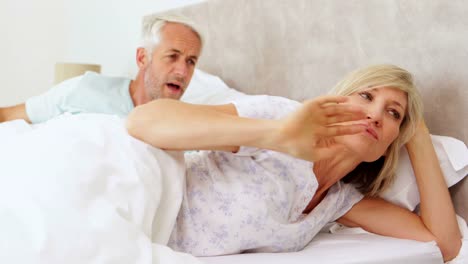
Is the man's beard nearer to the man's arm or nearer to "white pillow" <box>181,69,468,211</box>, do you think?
the man's arm

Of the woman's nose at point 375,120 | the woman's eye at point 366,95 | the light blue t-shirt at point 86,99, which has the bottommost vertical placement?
the light blue t-shirt at point 86,99

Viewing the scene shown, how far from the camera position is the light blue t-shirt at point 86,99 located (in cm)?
204

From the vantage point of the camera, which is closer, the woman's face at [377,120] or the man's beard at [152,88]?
the woman's face at [377,120]

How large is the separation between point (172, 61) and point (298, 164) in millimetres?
898

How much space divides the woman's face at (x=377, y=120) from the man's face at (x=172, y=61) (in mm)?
828

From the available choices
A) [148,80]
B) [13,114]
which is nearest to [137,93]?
[148,80]

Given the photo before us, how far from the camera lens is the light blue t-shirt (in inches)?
80.2

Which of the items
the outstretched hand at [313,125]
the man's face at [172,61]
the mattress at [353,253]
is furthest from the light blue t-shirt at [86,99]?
the outstretched hand at [313,125]

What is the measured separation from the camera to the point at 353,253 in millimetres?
1214

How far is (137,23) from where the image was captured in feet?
9.78

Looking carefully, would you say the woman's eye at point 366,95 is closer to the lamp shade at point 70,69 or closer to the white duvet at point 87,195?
the white duvet at point 87,195

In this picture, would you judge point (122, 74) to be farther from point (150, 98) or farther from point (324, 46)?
point (324, 46)

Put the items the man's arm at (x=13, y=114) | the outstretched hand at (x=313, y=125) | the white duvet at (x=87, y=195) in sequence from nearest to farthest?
the white duvet at (x=87, y=195) < the outstretched hand at (x=313, y=125) < the man's arm at (x=13, y=114)

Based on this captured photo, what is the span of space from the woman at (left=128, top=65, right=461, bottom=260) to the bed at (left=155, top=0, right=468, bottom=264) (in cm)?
5
